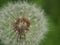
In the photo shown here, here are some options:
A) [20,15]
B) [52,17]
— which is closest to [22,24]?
[20,15]

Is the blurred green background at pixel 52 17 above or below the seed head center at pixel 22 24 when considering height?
above

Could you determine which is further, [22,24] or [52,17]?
[52,17]

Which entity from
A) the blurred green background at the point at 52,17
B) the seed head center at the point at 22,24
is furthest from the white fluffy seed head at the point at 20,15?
the blurred green background at the point at 52,17

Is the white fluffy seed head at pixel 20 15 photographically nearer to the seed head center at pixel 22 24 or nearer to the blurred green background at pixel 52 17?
the seed head center at pixel 22 24

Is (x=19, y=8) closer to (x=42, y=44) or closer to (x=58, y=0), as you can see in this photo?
(x=42, y=44)

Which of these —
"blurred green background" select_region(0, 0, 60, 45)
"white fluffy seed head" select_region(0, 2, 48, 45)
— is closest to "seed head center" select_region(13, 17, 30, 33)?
"white fluffy seed head" select_region(0, 2, 48, 45)

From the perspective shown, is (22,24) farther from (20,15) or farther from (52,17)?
(52,17)

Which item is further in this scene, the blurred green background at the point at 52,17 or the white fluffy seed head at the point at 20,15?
the blurred green background at the point at 52,17
